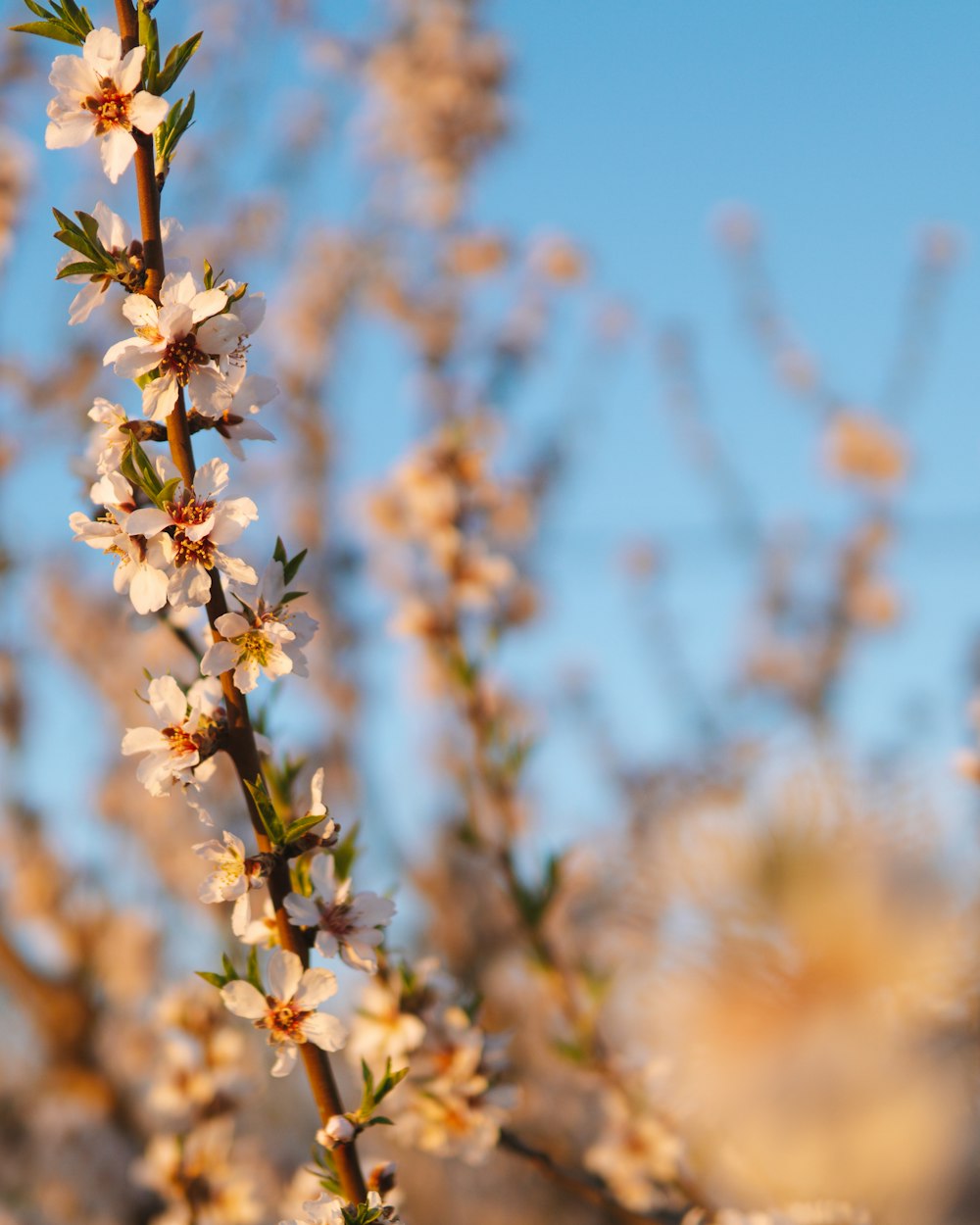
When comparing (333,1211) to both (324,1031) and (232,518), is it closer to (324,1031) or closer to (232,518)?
(324,1031)

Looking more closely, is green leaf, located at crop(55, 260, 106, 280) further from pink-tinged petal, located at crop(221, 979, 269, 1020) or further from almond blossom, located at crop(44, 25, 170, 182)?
pink-tinged petal, located at crop(221, 979, 269, 1020)

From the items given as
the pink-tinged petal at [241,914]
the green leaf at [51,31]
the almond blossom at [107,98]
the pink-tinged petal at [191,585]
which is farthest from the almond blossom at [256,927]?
the green leaf at [51,31]

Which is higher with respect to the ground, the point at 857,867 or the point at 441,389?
the point at 441,389

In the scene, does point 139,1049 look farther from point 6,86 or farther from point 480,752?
point 6,86

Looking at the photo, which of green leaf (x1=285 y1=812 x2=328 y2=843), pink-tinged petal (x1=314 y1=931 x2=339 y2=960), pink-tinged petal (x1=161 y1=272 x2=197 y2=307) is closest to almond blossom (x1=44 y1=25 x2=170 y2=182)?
pink-tinged petal (x1=161 y1=272 x2=197 y2=307)

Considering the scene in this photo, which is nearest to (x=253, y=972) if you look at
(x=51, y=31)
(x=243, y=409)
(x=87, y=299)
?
(x=243, y=409)

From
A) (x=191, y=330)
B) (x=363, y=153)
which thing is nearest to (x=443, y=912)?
(x=191, y=330)
